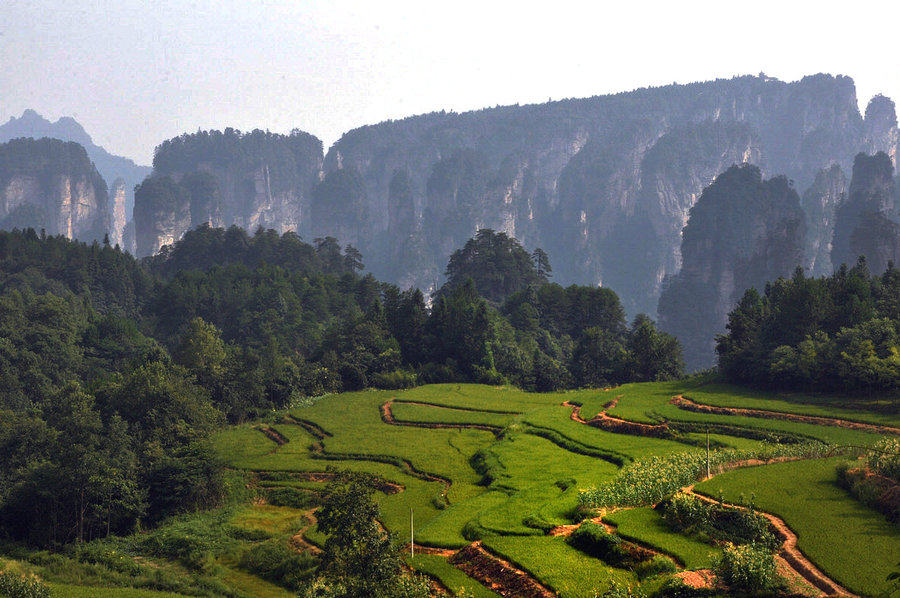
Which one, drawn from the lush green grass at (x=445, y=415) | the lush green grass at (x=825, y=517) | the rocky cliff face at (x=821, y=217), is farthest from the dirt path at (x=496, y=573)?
the rocky cliff face at (x=821, y=217)

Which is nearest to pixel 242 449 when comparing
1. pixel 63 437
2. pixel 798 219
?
pixel 63 437

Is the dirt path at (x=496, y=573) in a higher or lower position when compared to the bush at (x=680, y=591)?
lower

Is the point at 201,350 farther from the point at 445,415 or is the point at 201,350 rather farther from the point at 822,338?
the point at 822,338

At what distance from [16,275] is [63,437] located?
173 feet

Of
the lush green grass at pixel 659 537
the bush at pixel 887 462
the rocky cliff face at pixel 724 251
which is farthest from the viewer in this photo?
the rocky cliff face at pixel 724 251

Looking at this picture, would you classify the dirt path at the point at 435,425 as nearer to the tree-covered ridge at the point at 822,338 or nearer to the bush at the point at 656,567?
the tree-covered ridge at the point at 822,338

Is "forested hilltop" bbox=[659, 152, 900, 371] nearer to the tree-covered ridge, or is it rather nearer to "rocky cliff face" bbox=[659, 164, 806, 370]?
"rocky cliff face" bbox=[659, 164, 806, 370]

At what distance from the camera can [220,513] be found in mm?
34812

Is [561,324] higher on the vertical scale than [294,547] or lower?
higher

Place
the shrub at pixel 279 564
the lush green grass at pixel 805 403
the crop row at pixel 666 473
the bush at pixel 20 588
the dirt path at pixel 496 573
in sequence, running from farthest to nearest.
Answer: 1. the lush green grass at pixel 805 403
2. the shrub at pixel 279 564
3. the crop row at pixel 666 473
4. the bush at pixel 20 588
5. the dirt path at pixel 496 573

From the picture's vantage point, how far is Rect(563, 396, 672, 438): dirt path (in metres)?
39.1

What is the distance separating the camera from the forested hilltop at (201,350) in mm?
35875

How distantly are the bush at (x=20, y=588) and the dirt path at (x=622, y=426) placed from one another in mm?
26943

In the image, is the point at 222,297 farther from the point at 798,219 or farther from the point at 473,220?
the point at 473,220
